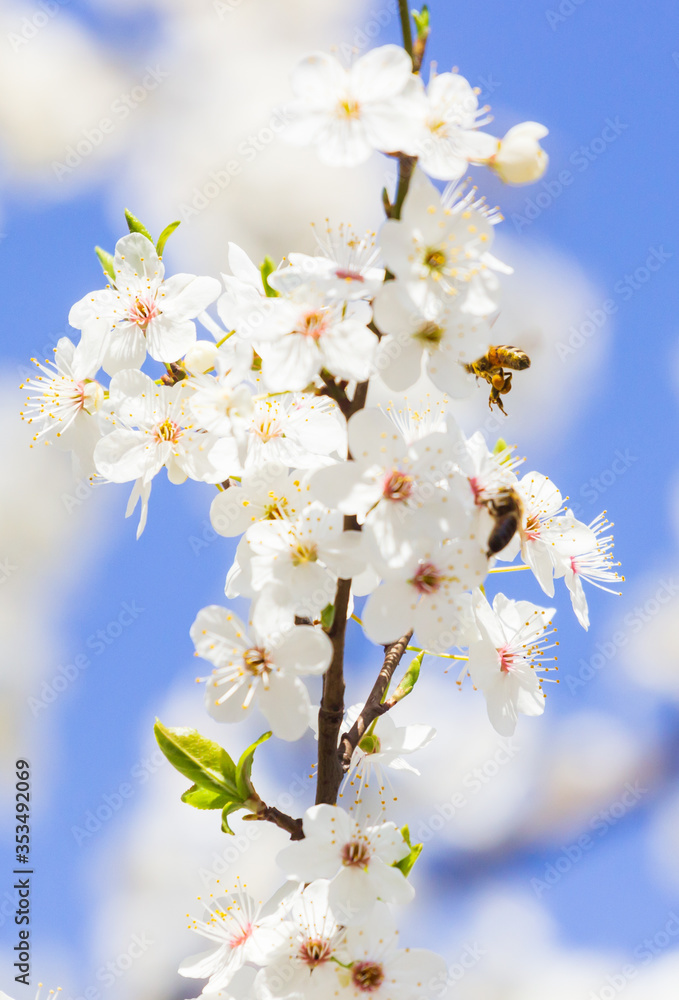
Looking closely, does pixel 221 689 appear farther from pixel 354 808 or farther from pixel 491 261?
pixel 491 261

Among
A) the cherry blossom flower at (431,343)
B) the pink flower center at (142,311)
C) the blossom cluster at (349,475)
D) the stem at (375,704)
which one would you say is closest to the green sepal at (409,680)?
the stem at (375,704)

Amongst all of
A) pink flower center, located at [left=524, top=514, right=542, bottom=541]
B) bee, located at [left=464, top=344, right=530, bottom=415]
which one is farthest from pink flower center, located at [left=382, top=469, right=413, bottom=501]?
bee, located at [left=464, top=344, right=530, bottom=415]

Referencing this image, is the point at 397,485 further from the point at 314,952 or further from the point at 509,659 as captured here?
the point at 314,952

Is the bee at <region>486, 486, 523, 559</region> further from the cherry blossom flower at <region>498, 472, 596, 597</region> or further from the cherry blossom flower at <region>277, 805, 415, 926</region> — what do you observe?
the cherry blossom flower at <region>277, 805, 415, 926</region>

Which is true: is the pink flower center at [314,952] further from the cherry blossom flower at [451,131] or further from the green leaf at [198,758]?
the cherry blossom flower at [451,131]

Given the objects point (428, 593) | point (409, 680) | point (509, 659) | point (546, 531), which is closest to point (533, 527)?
point (546, 531)
